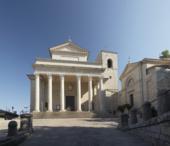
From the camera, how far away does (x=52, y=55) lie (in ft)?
116

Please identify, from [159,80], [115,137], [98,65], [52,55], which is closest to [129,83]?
[98,65]

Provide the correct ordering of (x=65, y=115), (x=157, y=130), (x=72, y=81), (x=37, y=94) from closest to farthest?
1. (x=157, y=130)
2. (x=65, y=115)
3. (x=37, y=94)
4. (x=72, y=81)

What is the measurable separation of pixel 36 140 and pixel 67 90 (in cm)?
2482

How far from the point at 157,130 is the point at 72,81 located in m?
27.5

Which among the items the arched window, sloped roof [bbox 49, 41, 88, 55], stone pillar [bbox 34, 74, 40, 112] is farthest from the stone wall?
the arched window

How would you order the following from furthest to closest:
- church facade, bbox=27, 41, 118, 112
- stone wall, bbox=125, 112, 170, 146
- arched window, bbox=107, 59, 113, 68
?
arched window, bbox=107, 59, 113, 68 < church facade, bbox=27, 41, 118, 112 < stone wall, bbox=125, 112, 170, 146

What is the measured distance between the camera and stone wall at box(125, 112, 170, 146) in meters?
7.96

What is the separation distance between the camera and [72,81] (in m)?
35.8

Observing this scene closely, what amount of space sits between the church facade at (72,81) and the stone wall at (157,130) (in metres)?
19.3

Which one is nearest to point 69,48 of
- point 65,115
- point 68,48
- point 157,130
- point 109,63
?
point 68,48

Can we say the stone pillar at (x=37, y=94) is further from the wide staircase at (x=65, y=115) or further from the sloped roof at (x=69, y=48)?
the sloped roof at (x=69, y=48)

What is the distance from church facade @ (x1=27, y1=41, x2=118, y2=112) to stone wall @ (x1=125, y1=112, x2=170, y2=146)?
1933 cm

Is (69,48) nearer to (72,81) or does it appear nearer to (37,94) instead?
(72,81)

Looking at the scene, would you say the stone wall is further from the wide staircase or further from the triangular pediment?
the triangular pediment
